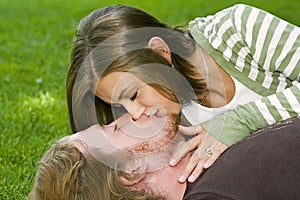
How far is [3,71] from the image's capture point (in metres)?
5.33

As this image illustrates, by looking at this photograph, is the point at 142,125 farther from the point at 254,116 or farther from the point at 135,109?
the point at 254,116

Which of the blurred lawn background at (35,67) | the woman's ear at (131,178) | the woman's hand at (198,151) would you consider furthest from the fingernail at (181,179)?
the blurred lawn background at (35,67)

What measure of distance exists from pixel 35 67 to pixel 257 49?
2.83m

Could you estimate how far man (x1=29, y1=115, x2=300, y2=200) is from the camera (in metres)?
2.10

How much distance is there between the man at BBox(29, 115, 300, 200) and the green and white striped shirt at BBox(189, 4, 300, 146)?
1.42 feet

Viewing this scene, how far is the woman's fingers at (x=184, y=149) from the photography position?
2.43 m

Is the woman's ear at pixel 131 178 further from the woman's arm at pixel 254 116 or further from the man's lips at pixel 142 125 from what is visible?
the woman's arm at pixel 254 116

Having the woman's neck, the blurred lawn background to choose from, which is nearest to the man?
the woman's neck

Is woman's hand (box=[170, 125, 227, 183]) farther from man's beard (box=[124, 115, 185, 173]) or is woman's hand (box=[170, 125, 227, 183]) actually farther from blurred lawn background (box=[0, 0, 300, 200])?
blurred lawn background (box=[0, 0, 300, 200])

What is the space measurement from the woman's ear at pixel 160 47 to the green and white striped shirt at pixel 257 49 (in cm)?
25

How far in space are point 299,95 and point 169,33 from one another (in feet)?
2.25

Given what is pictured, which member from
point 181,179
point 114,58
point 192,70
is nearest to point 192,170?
point 181,179

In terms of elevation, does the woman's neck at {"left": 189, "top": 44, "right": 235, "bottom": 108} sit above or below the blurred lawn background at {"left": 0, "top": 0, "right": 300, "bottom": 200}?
above

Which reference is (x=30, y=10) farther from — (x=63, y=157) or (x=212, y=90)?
(x=63, y=157)
